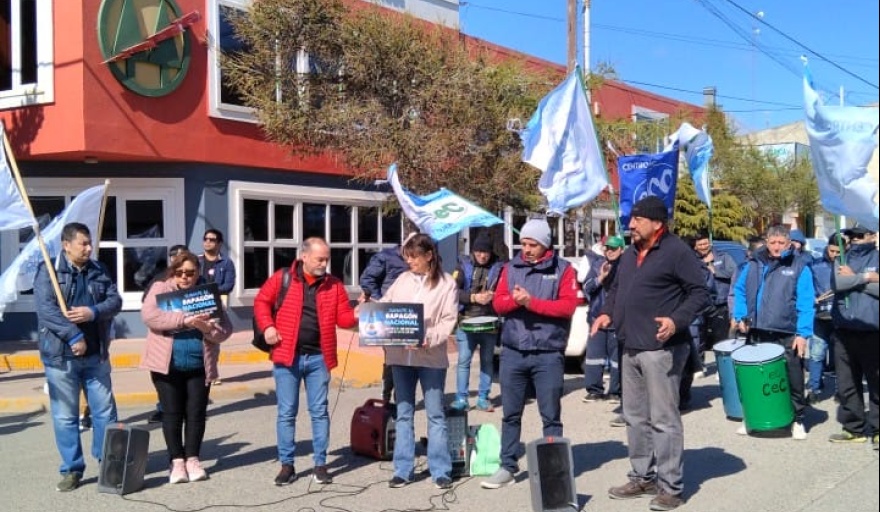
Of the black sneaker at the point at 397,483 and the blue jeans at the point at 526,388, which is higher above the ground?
the blue jeans at the point at 526,388

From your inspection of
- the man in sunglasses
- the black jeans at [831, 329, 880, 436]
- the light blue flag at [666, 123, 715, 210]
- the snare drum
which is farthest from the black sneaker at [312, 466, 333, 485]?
the light blue flag at [666, 123, 715, 210]

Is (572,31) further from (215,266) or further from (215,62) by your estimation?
(215,266)

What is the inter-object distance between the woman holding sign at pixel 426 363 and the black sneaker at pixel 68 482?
235 centimetres

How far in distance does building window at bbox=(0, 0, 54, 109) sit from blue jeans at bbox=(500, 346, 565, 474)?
1022 centimetres

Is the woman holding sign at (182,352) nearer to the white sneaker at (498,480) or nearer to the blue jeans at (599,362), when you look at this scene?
the white sneaker at (498,480)

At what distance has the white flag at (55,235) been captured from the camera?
7.94 metres

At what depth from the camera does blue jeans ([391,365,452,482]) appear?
21.2 feet

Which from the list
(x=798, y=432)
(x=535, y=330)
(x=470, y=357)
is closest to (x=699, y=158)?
(x=470, y=357)

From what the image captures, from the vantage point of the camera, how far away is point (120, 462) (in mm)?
6398

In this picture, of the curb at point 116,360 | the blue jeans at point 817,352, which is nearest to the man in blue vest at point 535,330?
the blue jeans at point 817,352

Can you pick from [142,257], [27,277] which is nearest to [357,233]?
[142,257]

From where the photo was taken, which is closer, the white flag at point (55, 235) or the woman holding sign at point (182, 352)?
the woman holding sign at point (182, 352)

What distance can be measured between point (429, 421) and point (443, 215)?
256 centimetres

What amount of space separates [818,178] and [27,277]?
8.12 metres
